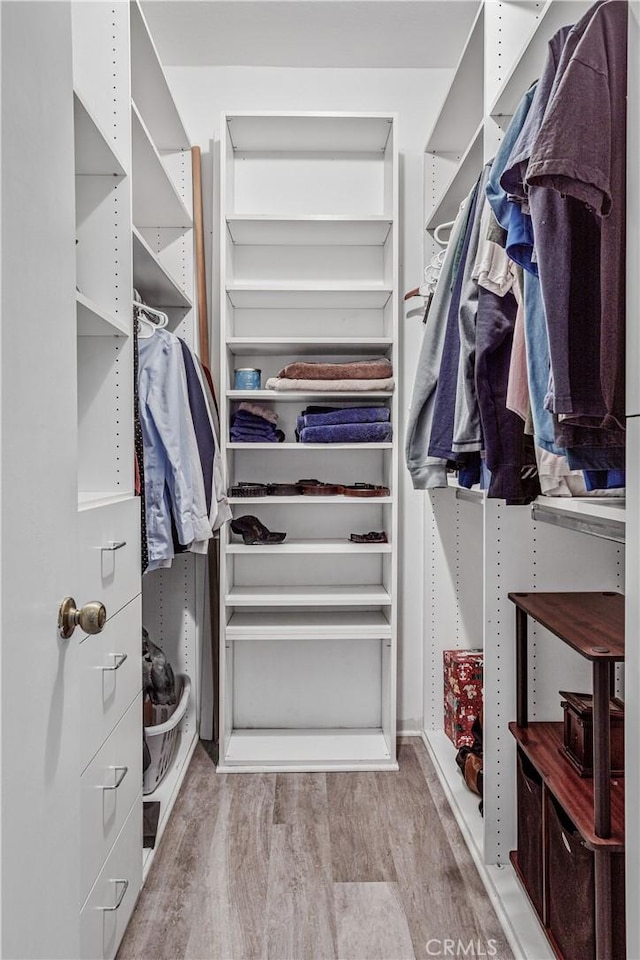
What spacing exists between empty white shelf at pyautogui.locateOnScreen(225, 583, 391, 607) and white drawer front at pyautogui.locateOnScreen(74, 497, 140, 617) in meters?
0.83

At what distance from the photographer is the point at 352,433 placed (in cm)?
249

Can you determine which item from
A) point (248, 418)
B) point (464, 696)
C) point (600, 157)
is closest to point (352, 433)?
point (248, 418)

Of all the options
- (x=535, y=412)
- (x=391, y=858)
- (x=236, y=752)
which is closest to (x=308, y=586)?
(x=236, y=752)

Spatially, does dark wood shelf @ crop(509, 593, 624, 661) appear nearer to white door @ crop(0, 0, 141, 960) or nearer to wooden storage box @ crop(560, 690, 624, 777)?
wooden storage box @ crop(560, 690, 624, 777)

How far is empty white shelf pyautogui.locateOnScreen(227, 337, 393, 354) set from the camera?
2.47 meters

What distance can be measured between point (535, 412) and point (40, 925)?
3.20 ft

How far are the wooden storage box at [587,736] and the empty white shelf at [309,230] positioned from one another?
5.88 feet

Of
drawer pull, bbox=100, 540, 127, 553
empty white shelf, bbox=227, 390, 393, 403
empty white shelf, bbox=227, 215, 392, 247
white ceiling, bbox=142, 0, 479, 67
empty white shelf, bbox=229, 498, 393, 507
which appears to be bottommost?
drawer pull, bbox=100, 540, 127, 553

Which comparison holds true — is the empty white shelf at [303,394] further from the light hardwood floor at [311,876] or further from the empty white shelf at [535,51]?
the light hardwood floor at [311,876]

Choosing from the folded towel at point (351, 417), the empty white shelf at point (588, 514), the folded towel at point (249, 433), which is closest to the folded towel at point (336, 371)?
the folded towel at point (351, 417)

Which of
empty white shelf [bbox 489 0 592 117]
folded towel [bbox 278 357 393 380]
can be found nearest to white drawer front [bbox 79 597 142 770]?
folded towel [bbox 278 357 393 380]

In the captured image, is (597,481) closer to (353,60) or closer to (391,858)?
(391,858)

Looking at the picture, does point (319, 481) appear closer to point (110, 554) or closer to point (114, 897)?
point (110, 554)

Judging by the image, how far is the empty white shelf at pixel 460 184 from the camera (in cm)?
202
